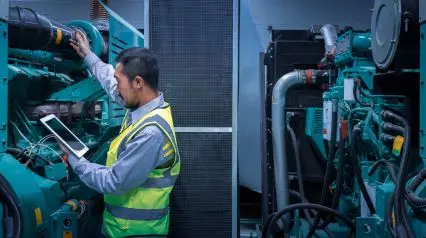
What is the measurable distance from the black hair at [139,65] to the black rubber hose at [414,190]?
1.34 meters

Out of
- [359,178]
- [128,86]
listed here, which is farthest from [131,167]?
[359,178]

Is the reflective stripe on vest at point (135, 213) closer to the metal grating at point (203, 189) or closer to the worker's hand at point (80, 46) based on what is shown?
the metal grating at point (203, 189)

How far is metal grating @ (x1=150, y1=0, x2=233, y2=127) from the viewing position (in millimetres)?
3062

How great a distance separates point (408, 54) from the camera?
2.10 metres

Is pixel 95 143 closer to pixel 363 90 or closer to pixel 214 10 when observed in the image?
pixel 214 10

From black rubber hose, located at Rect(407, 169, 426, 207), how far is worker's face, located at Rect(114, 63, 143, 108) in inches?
54.0

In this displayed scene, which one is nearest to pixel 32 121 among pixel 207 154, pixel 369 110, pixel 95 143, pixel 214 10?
pixel 95 143

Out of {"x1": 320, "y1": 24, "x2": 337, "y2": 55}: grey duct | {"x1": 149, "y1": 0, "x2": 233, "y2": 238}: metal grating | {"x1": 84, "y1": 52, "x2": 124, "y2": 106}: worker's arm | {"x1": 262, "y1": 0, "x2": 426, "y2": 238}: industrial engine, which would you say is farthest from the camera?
{"x1": 320, "y1": 24, "x2": 337, "y2": 55}: grey duct

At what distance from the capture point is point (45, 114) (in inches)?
122

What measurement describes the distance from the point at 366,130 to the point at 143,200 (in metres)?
1.78

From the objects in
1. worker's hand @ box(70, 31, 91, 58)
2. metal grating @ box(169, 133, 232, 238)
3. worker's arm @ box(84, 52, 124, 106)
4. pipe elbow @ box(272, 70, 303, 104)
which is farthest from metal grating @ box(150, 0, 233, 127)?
pipe elbow @ box(272, 70, 303, 104)

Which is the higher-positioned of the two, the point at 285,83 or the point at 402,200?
the point at 285,83

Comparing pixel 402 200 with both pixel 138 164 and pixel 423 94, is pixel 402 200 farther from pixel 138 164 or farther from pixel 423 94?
pixel 138 164

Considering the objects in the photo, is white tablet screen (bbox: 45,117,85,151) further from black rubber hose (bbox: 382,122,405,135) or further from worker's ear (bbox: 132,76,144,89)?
black rubber hose (bbox: 382,122,405,135)
